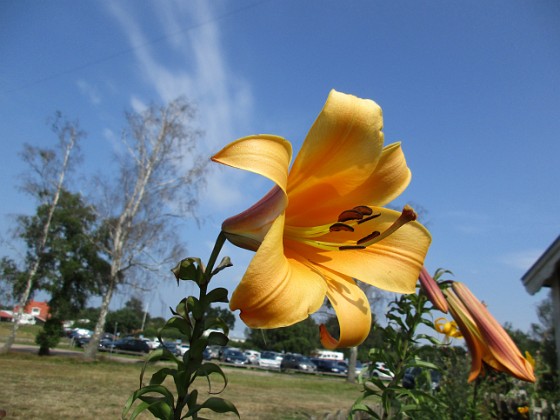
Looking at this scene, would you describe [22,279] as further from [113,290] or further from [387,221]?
[387,221]

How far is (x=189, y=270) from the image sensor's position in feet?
2.49

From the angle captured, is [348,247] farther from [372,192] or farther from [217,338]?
[217,338]

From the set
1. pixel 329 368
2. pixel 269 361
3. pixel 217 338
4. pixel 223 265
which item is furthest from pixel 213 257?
pixel 329 368

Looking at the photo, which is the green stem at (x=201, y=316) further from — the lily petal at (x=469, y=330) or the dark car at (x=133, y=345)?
the dark car at (x=133, y=345)

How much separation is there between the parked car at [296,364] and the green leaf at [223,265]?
84.7ft

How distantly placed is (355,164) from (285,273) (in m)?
0.34

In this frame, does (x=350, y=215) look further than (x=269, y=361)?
No

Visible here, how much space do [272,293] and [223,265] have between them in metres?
0.18

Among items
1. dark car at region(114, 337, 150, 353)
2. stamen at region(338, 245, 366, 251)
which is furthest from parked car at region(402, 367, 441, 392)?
dark car at region(114, 337, 150, 353)

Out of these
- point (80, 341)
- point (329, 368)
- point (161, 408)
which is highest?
point (161, 408)

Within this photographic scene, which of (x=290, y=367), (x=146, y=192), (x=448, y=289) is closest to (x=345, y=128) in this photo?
(x=448, y=289)

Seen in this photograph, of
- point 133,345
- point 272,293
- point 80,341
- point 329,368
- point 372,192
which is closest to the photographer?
point 272,293

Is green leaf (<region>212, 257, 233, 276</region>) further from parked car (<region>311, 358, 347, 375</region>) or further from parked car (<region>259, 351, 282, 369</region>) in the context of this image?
parked car (<region>311, 358, 347, 375</region>)

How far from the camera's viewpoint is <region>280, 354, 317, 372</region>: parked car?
25.2 m
